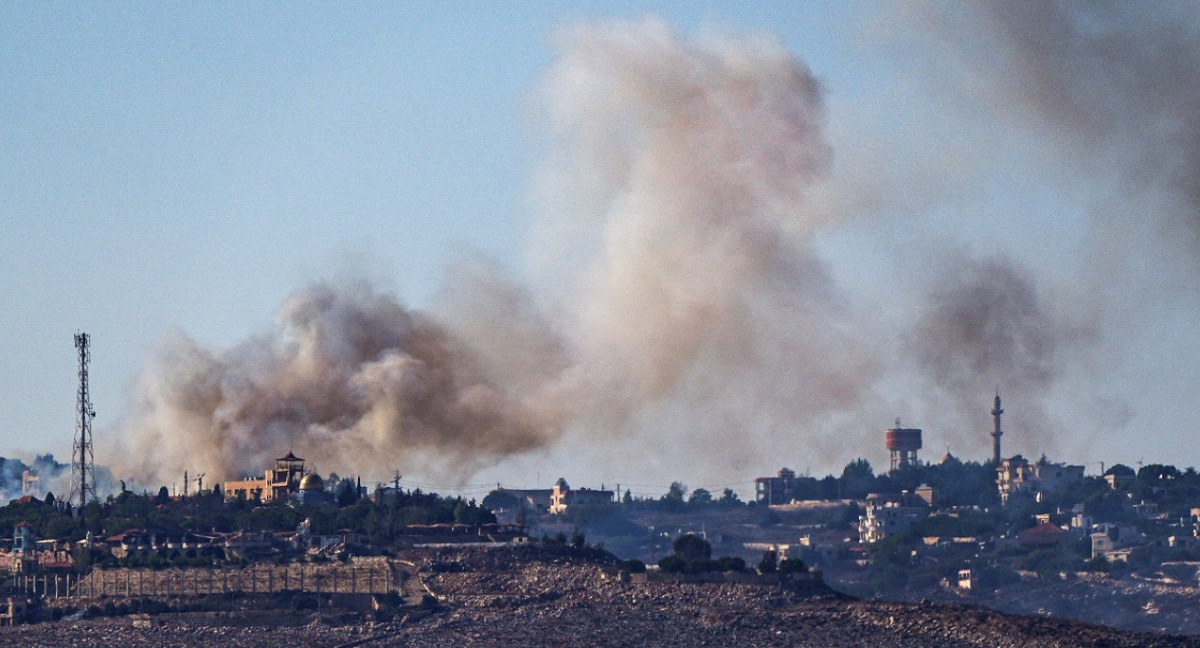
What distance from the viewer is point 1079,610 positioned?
175375mm

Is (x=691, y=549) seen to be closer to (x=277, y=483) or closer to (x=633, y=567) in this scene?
(x=633, y=567)

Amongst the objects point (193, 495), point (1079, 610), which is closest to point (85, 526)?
point (193, 495)

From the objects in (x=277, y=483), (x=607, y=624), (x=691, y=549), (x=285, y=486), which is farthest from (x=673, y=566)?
(x=277, y=483)

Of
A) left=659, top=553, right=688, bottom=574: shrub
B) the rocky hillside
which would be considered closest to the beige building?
the rocky hillside

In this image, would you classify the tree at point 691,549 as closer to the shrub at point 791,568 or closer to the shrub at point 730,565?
the shrub at point 730,565

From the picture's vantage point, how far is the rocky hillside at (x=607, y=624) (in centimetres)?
11438

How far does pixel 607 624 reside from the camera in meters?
118

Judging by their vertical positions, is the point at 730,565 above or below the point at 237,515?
below

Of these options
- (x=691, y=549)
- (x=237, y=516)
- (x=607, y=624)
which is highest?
(x=237, y=516)

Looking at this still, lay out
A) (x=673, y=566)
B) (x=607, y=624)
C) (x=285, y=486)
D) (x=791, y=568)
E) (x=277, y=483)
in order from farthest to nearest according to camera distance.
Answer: (x=277, y=483) → (x=285, y=486) → (x=673, y=566) → (x=791, y=568) → (x=607, y=624)

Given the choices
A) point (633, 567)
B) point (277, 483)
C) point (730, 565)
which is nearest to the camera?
point (633, 567)

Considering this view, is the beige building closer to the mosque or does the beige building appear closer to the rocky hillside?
the mosque

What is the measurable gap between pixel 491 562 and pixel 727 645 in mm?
21617

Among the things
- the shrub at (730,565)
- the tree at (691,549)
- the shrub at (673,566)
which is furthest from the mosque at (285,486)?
the shrub at (730,565)
